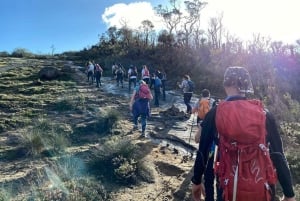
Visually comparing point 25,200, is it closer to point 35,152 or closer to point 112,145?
point 112,145

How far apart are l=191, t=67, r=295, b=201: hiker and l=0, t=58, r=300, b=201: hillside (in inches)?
132

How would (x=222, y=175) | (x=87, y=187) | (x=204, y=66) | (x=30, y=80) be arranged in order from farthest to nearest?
(x=204, y=66), (x=30, y=80), (x=87, y=187), (x=222, y=175)

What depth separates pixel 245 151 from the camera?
3.05 m

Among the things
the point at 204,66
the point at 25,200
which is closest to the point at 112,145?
the point at 25,200

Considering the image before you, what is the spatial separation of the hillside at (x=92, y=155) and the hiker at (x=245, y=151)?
3.35 m

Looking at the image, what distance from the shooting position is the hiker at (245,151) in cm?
300

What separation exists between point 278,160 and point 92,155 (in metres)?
5.62

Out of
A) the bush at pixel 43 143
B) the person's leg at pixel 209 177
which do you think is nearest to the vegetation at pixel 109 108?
the bush at pixel 43 143

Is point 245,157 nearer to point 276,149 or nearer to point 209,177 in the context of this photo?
point 276,149

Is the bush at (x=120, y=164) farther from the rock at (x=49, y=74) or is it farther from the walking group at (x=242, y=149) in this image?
the rock at (x=49, y=74)

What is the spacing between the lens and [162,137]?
1246 cm

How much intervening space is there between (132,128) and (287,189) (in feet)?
33.2

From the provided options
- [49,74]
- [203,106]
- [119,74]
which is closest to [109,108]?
[203,106]

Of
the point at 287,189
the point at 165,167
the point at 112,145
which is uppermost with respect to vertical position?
the point at 287,189
